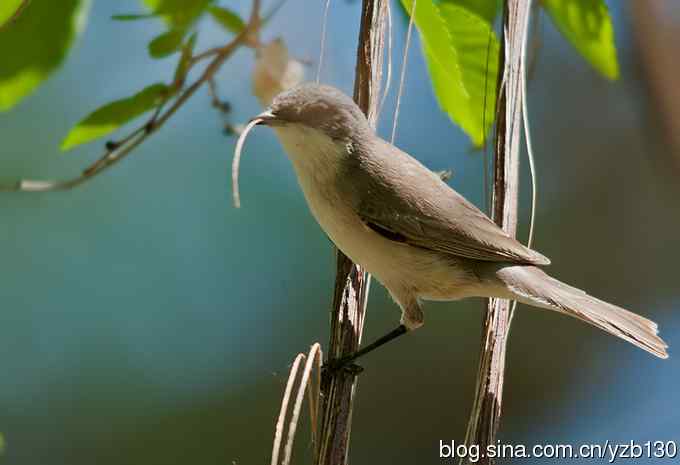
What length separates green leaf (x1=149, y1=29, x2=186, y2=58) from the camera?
6.84ft

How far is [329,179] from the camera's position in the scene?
2.37 m

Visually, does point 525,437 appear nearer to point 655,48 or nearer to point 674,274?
point 674,274

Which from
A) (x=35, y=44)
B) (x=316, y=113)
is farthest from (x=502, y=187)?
(x=35, y=44)

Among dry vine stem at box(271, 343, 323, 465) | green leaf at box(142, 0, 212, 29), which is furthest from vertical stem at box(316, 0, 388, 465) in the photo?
green leaf at box(142, 0, 212, 29)

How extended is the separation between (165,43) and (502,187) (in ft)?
3.01

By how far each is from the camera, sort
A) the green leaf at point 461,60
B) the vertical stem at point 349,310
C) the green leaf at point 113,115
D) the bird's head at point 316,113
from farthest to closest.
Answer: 1. the bird's head at point 316,113
2. the green leaf at point 113,115
3. the green leaf at point 461,60
4. the vertical stem at point 349,310

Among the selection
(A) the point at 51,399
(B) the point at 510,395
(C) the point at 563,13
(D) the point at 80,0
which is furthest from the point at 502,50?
(A) the point at 51,399

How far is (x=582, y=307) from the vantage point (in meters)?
2.29

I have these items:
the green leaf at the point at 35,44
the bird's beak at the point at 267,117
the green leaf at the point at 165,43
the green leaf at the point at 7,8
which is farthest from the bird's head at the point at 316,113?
the green leaf at the point at 7,8

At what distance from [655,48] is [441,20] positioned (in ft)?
Answer: 11.9

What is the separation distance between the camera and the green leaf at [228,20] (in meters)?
2.44

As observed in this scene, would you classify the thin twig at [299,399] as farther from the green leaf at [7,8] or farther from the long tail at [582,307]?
the green leaf at [7,8]

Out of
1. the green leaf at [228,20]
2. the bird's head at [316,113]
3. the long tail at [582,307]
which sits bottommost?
the long tail at [582,307]

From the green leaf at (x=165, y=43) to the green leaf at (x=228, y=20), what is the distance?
0.36 metres
